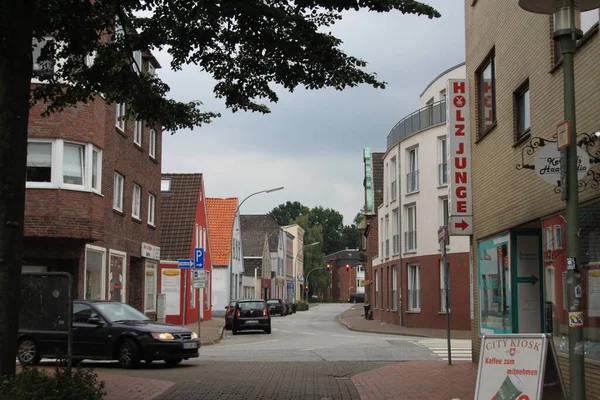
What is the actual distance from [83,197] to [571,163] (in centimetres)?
1802

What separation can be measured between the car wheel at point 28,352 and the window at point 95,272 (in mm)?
7612

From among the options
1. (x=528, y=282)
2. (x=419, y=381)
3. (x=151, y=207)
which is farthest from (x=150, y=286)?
(x=528, y=282)

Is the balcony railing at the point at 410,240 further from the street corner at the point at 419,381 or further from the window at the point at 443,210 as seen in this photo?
the street corner at the point at 419,381

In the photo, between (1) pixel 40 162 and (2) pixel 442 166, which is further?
(2) pixel 442 166

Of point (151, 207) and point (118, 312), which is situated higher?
point (151, 207)

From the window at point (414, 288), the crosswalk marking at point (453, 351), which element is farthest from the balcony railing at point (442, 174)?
the crosswalk marking at point (453, 351)

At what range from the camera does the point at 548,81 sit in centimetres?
1140

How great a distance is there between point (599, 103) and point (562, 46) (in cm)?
268

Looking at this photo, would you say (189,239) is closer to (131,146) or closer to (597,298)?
(131,146)

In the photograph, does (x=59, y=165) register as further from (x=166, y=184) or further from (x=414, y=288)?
(x=166, y=184)

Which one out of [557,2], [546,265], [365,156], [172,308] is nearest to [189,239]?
[172,308]

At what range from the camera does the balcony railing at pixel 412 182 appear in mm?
39219

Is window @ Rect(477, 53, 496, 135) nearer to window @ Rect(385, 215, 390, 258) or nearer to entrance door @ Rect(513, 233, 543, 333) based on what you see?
entrance door @ Rect(513, 233, 543, 333)

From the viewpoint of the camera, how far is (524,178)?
12664mm
